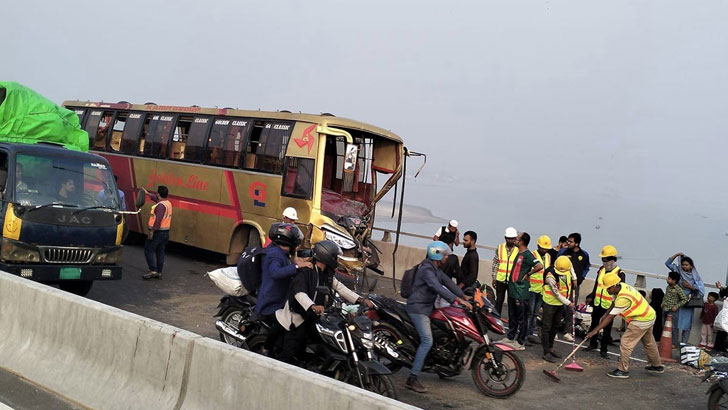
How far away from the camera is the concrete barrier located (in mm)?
4895

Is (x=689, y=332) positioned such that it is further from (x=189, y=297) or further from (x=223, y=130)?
(x=223, y=130)

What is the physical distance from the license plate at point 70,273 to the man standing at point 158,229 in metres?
2.93

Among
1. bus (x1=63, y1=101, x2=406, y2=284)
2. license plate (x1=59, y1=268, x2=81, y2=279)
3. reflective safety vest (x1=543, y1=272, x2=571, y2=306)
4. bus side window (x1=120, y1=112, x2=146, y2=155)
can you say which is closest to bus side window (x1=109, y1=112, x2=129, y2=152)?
bus side window (x1=120, y1=112, x2=146, y2=155)

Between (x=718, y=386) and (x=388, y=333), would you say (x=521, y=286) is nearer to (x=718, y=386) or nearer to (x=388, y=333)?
(x=388, y=333)

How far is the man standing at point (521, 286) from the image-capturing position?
10.6 metres

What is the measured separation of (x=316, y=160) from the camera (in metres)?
13.5

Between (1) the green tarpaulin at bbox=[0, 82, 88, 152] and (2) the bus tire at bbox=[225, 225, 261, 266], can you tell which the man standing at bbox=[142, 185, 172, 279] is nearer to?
(2) the bus tire at bbox=[225, 225, 261, 266]

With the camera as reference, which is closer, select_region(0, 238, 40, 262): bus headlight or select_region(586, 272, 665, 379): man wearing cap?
select_region(586, 272, 665, 379): man wearing cap

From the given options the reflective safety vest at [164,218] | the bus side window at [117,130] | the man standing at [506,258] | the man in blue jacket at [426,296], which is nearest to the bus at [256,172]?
the bus side window at [117,130]

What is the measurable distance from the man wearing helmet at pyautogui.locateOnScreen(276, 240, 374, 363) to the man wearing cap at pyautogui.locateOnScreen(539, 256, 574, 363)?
14.4 feet

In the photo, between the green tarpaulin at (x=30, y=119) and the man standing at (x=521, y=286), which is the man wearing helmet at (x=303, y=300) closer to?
the man standing at (x=521, y=286)

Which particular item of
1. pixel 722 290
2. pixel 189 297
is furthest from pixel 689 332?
pixel 189 297

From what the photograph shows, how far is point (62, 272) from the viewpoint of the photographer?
977 cm

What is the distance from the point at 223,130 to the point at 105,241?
17.8ft
